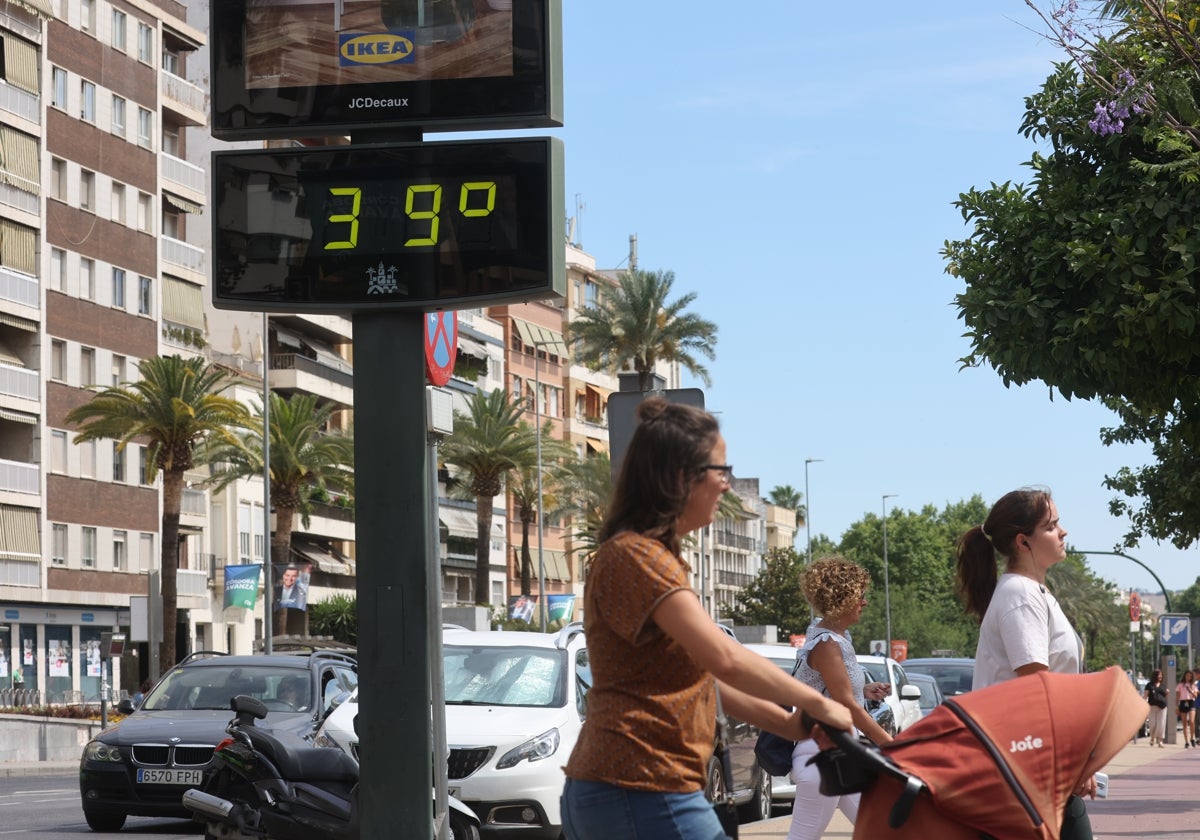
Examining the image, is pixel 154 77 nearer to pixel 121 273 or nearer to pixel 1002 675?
pixel 121 273

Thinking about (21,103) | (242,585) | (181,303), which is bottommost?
(242,585)

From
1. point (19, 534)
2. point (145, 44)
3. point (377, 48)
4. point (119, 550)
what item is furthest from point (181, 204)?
point (377, 48)

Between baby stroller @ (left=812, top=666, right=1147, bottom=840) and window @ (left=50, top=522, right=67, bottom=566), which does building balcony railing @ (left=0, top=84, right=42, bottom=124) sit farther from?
baby stroller @ (left=812, top=666, right=1147, bottom=840)

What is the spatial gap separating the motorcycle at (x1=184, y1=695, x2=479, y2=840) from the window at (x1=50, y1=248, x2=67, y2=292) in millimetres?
53929

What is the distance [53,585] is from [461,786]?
51601mm

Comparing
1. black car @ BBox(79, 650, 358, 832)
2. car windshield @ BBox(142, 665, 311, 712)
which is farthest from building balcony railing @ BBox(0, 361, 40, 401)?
black car @ BBox(79, 650, 358, 832)

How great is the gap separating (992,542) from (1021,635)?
0.57 meters

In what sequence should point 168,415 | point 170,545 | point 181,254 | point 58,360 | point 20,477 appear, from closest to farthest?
point 168,415 → point 170,545 → point 20,477 → point 58,360 → point 181,254

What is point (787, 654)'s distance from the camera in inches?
866

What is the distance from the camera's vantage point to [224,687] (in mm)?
19922

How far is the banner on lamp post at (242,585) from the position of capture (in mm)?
59719

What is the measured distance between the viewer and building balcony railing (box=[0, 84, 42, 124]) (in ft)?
202

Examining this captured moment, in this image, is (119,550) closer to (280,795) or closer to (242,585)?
(242,585)

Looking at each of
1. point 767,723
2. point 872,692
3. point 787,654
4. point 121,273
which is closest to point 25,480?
point 121,273
